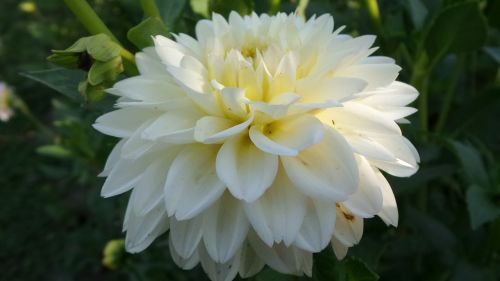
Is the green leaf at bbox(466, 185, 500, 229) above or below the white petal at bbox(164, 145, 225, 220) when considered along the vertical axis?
below

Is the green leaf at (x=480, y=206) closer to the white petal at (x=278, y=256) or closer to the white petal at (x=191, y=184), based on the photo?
the white petal at (x=278, y=256)

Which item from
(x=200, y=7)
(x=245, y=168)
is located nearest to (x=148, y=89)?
(x=245, y=168)

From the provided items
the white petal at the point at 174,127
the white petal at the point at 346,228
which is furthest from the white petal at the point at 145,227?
the white petal at the point at 346,228

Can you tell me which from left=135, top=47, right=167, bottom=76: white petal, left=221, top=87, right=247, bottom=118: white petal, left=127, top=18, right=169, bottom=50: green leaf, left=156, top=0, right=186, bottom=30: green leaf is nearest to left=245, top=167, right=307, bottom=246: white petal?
left=221, top=87, right=247, bottom=118: white petal

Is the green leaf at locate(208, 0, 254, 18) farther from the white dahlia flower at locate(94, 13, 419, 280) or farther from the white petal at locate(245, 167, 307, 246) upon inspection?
the white petal at locate(245, 167, 307, 246)

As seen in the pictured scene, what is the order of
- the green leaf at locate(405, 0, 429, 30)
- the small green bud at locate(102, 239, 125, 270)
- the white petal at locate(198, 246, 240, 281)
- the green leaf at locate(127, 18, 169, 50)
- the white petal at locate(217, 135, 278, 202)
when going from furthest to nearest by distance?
1. the small green bud at locate(102, 239, 125, 270)
2. the green leaf at locate(405, 0, 429, 30)
3. the green leaf at locate(127, 18, 169, 50)
4. the white petal at locate(198, 246, 240, 281)
5. the white petal at locate(217, 135, 278, 202)

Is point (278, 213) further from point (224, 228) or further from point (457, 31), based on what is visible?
point (457, 31)
